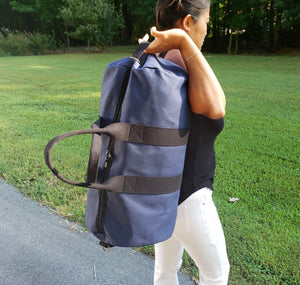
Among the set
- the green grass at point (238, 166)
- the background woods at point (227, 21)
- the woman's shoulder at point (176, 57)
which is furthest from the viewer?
the background woods at point (227, 21)

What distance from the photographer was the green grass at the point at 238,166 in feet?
8.16

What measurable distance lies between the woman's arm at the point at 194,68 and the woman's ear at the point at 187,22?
16 centimetres

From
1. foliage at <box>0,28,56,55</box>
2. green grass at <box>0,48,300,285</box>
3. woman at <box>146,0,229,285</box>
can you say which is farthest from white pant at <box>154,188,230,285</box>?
foliage at <box>0,28,56,55</box>

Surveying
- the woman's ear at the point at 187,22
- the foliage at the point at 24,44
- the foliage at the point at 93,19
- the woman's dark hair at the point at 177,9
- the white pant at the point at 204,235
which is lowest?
the white pant at the point at 204,235

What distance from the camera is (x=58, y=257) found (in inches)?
96.0

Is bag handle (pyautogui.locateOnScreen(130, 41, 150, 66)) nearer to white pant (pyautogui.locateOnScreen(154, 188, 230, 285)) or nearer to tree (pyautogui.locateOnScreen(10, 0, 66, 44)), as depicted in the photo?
white pant (pyautogui.locateOnScreen(154, 188, 230, 285))

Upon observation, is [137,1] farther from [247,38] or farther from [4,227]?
[4,227]

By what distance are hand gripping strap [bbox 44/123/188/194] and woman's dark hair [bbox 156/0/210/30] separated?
1.70 feet

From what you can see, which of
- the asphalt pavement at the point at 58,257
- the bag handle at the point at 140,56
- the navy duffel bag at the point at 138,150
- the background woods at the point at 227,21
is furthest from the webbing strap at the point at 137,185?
the background woods at the point at 227,21

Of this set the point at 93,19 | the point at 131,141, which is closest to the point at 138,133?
the point at 131,141

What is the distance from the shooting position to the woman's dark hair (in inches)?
54.1

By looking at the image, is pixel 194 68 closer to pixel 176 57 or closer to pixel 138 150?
pixel 176 57

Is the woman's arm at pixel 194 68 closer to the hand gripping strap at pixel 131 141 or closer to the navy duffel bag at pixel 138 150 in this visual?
the navy duffel bag at pixel 138 150

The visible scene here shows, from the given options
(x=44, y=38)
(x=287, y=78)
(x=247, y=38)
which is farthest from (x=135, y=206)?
(x=44, y=38)
